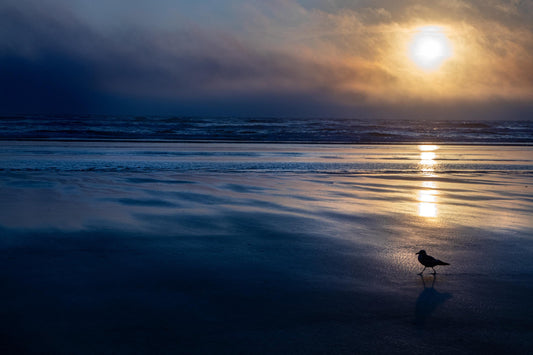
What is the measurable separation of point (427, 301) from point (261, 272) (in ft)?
4.80

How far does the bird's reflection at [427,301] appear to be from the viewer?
10.9 ft

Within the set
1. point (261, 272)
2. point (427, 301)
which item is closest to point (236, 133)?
point (261, 272)

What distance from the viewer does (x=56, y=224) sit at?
20.1 ft

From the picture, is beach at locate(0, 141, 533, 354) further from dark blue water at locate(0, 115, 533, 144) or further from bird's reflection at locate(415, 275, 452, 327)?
dark blue water at locate(0, 115, 533, 144)

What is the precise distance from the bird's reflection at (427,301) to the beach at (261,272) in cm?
2

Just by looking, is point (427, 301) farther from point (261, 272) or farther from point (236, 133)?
point (236, 133)

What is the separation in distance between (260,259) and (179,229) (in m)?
1.68

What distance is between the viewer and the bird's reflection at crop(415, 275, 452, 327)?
10.9 ft

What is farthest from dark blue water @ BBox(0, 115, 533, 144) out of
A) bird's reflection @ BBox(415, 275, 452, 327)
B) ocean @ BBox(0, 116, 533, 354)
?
bird's reflection @ BBox(415, 275, 452, 327)

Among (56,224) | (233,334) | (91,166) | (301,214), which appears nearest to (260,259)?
(233,334)

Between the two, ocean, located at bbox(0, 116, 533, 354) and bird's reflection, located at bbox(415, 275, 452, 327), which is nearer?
ocean, located at bbox(0, 116, 533, 354)

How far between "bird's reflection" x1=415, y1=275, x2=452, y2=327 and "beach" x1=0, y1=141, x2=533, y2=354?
20mm

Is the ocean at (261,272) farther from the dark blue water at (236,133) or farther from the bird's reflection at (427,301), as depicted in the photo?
the dark blue water at (236,133)

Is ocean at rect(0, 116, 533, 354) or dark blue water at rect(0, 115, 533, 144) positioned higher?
dark blue water at rect(0, 115, 533, 144)
